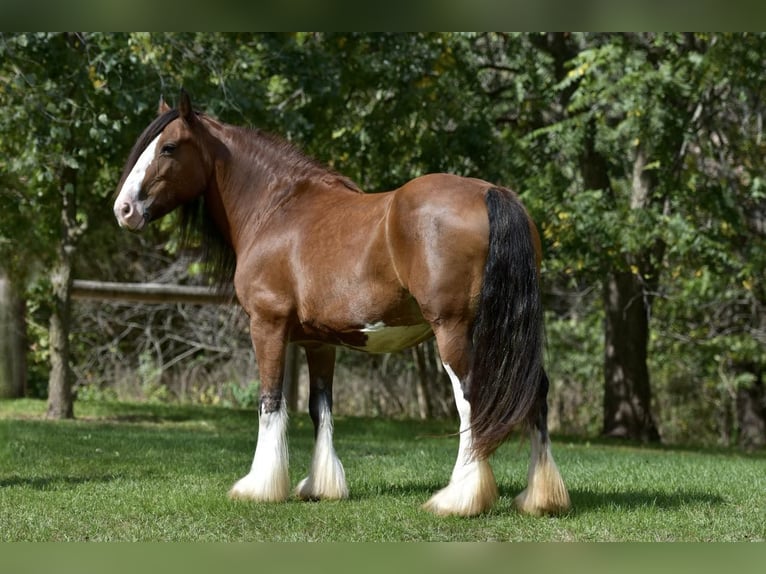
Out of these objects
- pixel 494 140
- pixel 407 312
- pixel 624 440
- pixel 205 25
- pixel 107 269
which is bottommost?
pixel 624 440

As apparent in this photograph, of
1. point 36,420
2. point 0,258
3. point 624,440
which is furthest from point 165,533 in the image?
point 624,440

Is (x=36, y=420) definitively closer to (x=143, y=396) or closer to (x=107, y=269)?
(x=143, y=396)

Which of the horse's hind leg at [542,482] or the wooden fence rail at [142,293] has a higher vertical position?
the wooden fence rail at [142,293]

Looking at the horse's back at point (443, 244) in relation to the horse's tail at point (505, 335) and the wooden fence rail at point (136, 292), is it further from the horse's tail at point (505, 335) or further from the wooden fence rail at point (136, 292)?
the wooden fence rail at point (136, 292)

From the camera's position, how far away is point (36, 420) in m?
11.8

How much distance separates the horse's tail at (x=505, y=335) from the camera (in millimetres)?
4973

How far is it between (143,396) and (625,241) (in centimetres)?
939

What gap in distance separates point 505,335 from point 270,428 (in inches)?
70.3

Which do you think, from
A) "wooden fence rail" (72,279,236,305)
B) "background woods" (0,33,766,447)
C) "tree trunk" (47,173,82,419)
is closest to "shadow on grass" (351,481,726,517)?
"background woods" (0,33,766,447)

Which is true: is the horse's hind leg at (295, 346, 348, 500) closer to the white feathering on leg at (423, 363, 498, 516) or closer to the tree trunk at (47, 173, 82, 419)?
the white feathering on leg at (423, 363, 498, 516)

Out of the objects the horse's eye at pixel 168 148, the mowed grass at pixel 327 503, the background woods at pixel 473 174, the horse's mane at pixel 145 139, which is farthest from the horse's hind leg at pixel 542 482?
the background woods at pixel 473 174

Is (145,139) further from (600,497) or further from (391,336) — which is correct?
(600,497)

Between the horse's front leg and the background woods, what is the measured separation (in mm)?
2982

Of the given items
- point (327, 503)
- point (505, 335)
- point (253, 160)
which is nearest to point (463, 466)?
point (505, 335)
